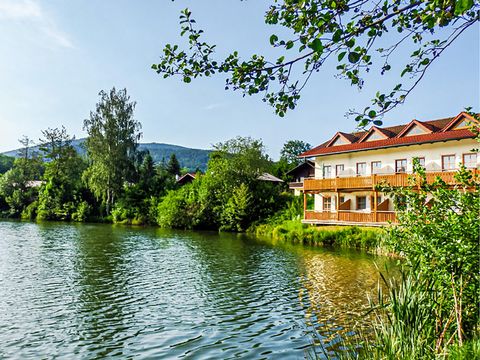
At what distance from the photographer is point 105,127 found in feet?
170

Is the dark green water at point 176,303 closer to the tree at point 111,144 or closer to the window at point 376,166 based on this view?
the window at point 376,166

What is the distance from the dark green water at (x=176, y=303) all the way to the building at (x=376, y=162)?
7052 millimetres

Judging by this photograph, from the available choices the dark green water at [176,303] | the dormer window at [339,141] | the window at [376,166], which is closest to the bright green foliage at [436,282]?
the dark green water at [176,303]

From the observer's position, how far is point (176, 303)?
40.2 ft

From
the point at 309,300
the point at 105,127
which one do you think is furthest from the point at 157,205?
the point at 309,300

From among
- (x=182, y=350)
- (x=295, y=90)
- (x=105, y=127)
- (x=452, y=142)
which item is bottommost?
(x=182, y=350)

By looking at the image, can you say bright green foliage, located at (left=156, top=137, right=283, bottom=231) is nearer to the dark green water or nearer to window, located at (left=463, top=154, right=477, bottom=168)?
the dark green water

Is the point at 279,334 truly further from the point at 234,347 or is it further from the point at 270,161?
the point at 270,161

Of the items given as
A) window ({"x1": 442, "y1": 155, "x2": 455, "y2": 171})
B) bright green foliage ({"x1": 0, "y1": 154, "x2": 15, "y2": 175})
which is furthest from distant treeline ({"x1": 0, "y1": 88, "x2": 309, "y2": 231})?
bright green foliage ({"x1": 0, "y1": 154, "x2": 15, "y2": 175})

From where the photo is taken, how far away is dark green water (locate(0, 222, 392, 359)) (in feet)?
28.9

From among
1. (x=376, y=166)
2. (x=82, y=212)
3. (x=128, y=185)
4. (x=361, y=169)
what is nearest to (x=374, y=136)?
(x=376, y=166)

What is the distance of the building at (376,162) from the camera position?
26391 millimetres

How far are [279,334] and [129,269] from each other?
10229 mm

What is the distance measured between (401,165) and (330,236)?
7495 millimetres
